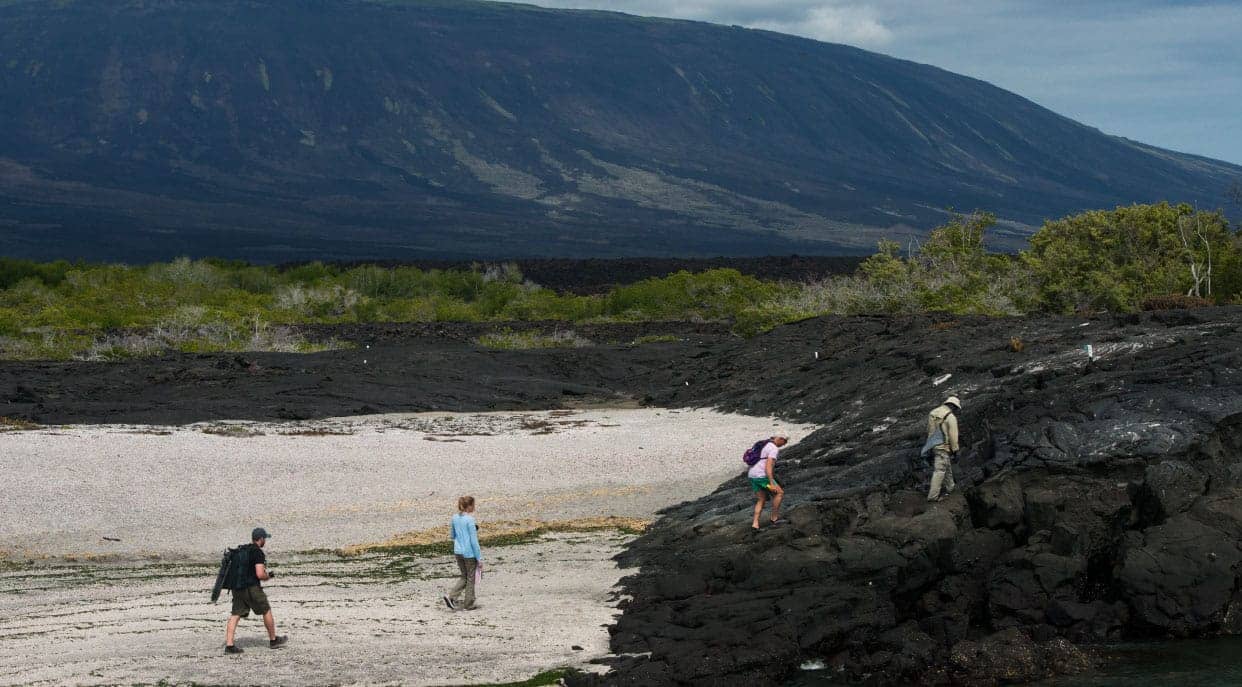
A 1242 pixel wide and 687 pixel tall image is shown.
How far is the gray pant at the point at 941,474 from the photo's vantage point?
76.5 ft

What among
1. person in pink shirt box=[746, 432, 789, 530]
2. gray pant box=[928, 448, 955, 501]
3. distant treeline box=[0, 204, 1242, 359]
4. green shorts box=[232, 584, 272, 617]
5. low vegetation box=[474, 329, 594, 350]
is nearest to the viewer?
green shorts box=[232, 584, 272, 617]

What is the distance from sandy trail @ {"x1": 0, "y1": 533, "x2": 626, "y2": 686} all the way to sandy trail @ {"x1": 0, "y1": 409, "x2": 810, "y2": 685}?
0.15 ft

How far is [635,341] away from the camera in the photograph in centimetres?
7056

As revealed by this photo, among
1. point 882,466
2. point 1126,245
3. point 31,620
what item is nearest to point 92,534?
point 31,620

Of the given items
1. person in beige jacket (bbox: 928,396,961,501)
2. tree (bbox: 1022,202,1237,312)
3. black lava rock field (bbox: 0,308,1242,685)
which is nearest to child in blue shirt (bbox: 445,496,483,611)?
black lava rock field (bbox: 0,308,1242,685)

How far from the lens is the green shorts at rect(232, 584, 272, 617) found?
18.0m

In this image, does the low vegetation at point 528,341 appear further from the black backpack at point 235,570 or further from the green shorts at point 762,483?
the black backpack at point 235,570

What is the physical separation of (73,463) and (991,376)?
68.5ft

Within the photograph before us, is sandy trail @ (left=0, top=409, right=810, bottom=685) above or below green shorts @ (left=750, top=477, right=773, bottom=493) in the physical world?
below

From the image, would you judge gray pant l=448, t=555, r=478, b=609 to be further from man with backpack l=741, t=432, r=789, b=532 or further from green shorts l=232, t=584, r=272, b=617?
man with backpack l=741, t=432, r=789, b=532

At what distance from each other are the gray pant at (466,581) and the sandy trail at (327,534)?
22 centimetres

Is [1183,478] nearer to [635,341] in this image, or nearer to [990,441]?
[990,441]

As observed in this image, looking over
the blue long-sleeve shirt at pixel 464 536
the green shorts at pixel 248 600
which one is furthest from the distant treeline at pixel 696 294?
the green shorts at pixel 248 600

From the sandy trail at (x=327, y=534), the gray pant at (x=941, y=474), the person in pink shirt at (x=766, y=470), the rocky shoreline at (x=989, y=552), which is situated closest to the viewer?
the sandy trail at (x=327, y=534)
